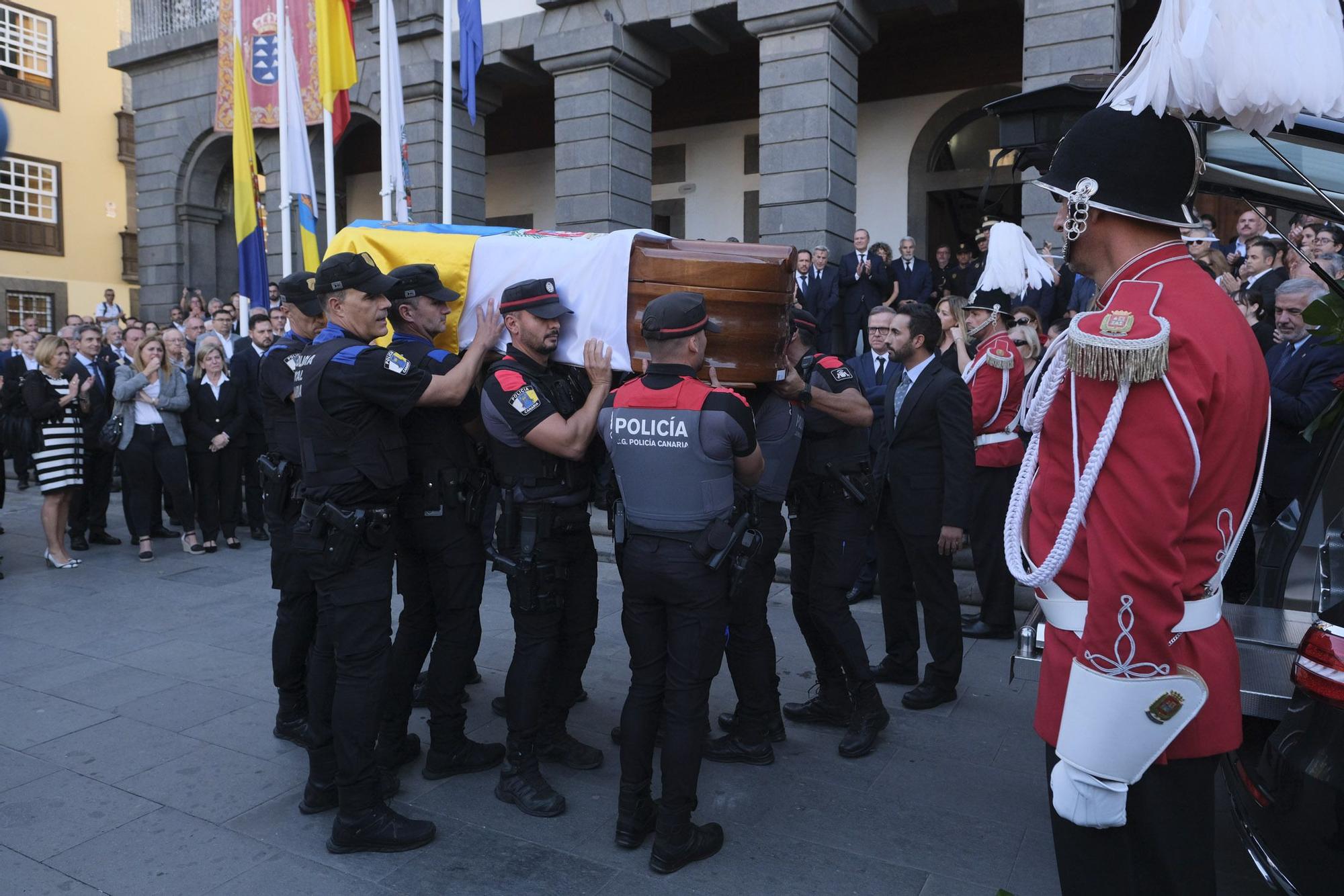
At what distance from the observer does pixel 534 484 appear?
12.8 feet

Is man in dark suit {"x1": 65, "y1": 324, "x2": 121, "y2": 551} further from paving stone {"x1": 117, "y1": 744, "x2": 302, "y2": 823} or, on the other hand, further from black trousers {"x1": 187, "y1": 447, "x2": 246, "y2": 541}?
paving stone {"x1": 117, "y1": 744, "x2": 302, "y2": 823}

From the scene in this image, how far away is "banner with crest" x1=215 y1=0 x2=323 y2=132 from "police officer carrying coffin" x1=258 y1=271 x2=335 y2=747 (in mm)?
7143

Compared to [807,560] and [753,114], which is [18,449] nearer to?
[807,560]

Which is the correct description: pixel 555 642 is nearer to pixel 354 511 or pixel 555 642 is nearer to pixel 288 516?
pixel 354 511

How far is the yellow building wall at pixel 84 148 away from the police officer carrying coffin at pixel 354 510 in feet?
93.4

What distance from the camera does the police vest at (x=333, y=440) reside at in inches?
141

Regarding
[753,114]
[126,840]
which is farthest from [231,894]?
[753,114]

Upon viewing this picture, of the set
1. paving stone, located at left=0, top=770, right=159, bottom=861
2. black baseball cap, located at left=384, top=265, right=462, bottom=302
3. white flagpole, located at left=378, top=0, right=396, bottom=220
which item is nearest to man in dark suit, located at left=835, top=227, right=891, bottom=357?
white flagpole, located at left=378, top=0, right=396, bottom=220

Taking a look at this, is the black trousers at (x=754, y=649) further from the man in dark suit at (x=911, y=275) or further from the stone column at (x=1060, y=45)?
the man in dark suit at (x=911, y=275)

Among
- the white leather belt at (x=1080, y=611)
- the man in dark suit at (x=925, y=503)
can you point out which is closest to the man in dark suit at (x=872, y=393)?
the man in dark suit at (x=925, y=503)

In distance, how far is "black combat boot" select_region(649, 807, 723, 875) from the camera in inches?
132

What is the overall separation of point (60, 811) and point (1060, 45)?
11436 mm

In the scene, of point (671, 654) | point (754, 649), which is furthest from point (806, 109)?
point (671, 654)

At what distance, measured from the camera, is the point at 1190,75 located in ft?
6.35
